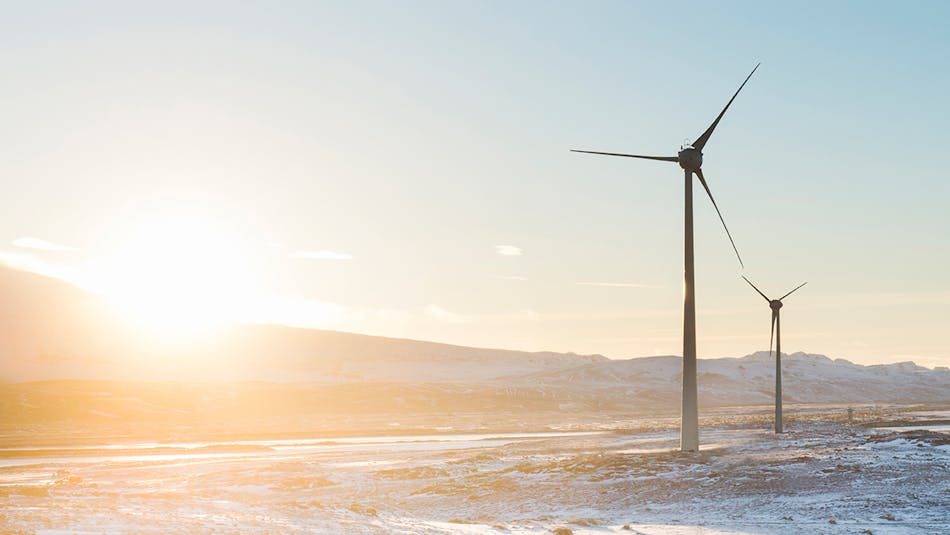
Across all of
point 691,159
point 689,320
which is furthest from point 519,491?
point 691,159

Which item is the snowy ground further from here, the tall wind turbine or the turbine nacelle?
the turbine nacelle

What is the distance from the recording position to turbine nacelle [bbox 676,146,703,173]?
151 feet

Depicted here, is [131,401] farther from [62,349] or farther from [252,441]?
[62,349]

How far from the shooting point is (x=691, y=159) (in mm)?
46031

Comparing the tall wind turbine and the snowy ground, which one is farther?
the tall wind turbine

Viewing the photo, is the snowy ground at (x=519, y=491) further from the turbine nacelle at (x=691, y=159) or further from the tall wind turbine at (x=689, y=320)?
the turbine nacelle at (x=691, y=159)

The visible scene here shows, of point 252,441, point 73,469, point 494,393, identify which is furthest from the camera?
point 494,393

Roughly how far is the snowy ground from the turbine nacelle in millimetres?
14508

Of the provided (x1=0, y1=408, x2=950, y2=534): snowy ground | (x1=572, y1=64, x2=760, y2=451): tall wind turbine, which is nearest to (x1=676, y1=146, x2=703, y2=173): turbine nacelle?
(x1=572, y1=64, x2=760, y2=451): tall wind turbine

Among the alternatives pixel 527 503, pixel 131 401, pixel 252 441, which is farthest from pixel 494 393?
pixel 527 503

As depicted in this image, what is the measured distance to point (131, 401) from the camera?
108750 mm

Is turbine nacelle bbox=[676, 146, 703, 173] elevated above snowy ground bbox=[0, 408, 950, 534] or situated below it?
above

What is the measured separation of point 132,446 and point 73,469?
2169cm

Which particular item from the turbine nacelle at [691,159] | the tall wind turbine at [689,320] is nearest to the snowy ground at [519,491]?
the tall wind turbine at [689,320]
